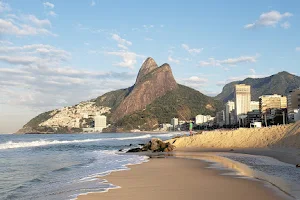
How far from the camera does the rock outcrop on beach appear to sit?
1137 inches

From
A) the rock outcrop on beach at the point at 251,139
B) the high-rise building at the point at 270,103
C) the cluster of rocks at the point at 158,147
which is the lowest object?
the cluster of rocks at the point at 158,147

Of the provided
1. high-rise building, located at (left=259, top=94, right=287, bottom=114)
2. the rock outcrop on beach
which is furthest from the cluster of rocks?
high-rise building, located at (left=259, top=94, right=287, bottom=114)

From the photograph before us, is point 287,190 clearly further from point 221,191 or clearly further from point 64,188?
point 64,188

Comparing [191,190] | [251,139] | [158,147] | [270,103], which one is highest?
[270,103]

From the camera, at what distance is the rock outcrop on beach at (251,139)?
94.8ft

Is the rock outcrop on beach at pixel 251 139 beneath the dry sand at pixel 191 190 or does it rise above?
above

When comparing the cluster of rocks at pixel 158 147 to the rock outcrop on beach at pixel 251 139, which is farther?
the cluster of rocks at pixel 158 147

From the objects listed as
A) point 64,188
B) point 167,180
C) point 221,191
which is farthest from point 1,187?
point 221,191

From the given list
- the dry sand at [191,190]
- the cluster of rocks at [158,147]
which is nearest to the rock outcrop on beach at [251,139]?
the cluster of rocks at [158,147]

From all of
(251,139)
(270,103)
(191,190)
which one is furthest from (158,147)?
(270,103)

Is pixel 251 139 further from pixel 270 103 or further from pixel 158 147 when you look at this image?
pixel 270 103

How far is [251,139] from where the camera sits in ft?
113

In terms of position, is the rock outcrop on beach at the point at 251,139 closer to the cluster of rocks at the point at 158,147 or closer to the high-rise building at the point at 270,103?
the cluster of rocks at the point at 158,147

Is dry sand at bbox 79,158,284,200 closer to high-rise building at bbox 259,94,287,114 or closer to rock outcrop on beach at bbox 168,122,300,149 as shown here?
rock outcrop on beach at bbox 168,122,300,149
